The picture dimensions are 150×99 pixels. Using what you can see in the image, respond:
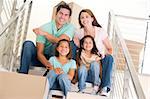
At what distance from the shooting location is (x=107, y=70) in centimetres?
194

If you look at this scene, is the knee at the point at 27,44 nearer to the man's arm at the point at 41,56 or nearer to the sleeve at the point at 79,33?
the man's arm at the point at 41,56

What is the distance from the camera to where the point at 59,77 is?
5.64 ft

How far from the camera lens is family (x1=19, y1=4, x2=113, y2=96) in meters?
1.84

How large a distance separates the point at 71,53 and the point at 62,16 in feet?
1.00

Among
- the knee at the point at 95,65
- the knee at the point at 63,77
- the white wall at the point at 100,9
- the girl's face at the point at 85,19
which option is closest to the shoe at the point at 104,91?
the knee at the point at 95,65

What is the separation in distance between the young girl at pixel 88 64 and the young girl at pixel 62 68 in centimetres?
7

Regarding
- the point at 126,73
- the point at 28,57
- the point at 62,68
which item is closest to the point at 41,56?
the point at 28,57

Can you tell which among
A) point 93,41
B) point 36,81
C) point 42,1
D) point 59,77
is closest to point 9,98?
point 36,81

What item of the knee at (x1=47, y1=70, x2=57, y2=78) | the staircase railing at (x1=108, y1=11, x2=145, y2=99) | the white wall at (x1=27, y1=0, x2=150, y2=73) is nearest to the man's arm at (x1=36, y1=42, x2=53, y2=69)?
the knee at (x1=47, y1=70, x2=57, y2=78)

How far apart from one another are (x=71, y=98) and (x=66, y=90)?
0.18 ft

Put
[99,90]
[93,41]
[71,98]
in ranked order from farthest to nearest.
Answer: [93,41] → [99,90] → [71,98]

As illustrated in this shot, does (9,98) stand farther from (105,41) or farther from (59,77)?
(105,41)

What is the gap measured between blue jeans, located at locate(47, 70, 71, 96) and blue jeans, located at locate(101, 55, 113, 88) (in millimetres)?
280

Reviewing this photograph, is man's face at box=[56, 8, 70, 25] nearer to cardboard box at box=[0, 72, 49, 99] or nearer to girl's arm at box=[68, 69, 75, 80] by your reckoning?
girl's arm at box=[68, 69, 75, 80]
